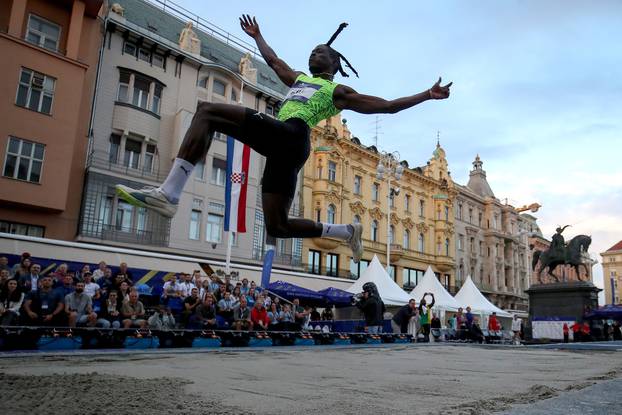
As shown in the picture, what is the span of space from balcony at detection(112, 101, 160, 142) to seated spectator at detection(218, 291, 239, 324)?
15.4 meters

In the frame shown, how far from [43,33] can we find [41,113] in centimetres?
394

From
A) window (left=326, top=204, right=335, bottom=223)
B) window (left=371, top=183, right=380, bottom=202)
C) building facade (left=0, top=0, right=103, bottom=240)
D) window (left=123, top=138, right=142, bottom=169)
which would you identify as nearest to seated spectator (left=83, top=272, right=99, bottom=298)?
building facade (left=0, top=0, right=103, bottom=240)

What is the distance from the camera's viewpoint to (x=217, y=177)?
28.8 metres

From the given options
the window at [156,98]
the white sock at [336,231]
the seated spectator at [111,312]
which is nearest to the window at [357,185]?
the window at [156,98]

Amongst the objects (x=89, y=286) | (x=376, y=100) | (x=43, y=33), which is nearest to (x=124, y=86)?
(x=43, y=33)

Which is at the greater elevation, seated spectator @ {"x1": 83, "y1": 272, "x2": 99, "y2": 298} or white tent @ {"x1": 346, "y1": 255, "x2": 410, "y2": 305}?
white tent @ {"x1": 346, "y1": 255, "x2": 410, "y2": 305}

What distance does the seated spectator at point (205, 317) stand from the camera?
11.4m

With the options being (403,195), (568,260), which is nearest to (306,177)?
(403,195)

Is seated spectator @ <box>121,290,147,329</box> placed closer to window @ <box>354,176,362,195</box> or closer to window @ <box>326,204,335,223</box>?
window @ <box>326,204,335,223</box>

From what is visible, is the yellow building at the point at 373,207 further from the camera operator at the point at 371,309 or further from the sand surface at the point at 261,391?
the sand surface at the point at 261,391

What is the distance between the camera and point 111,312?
10078mm

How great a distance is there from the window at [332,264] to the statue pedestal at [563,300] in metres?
14.9

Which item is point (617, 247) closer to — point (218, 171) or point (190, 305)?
point (218, 171)

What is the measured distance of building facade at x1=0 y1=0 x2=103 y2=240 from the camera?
20.0m
